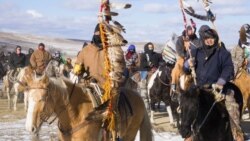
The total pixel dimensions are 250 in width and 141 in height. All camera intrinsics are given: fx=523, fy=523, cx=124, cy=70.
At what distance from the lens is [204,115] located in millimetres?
7035

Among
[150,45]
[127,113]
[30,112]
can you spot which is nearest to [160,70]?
[150,45]

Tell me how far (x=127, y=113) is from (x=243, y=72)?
5507 mm

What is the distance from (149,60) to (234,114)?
33.7 feet

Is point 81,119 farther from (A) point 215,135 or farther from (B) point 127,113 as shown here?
(A) point 215,135

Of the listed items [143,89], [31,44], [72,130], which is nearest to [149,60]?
[143,89]

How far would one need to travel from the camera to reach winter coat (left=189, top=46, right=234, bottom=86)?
24.0 feet

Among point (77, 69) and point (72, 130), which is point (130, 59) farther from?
point (72, 130)

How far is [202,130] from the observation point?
7117mm

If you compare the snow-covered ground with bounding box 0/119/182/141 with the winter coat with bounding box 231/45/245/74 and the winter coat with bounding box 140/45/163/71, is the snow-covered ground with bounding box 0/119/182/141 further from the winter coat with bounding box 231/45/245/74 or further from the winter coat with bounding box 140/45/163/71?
the winter coat with bounding box 140/45/163/71

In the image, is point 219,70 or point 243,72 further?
point 243,72

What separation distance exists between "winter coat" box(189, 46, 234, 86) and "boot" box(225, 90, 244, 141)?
385 millimetres

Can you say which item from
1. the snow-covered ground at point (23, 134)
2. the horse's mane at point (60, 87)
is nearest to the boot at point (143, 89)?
the snow-covered ground at point (23, 134)

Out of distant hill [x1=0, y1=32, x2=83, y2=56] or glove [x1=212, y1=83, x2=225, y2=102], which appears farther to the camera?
distant hill [x1=0, y1=32, x2=83, y2=56]

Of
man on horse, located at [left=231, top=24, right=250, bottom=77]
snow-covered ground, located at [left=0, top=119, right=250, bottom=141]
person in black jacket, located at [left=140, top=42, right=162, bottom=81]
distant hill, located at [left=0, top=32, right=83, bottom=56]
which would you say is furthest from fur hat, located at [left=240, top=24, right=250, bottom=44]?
distant hill, located at [left=0, top=32, right=83, bottom=56]
